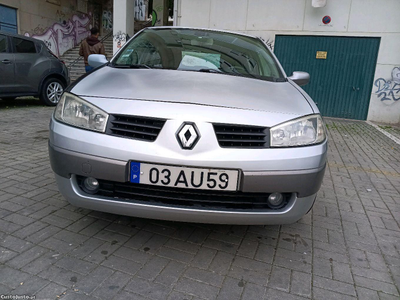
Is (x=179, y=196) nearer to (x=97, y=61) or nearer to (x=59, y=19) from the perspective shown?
(x=97, y=61)

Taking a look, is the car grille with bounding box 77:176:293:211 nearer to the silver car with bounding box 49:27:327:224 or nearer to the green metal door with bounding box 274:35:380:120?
the silver car with bounding box 49:27:327:224

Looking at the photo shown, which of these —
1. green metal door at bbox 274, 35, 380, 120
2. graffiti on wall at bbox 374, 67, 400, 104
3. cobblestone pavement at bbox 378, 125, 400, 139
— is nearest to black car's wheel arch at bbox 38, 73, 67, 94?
green metal door at bbox 274, 35, 380, 120

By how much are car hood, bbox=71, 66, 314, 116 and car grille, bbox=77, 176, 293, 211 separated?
0.54m

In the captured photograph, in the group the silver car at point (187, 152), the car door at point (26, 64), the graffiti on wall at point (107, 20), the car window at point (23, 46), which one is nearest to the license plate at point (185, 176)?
the silver car at point (187, 152)

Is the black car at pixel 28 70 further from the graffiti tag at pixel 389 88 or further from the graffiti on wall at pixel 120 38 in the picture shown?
the graffiti tag at pixel 389 88

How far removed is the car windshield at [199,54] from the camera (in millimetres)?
2934

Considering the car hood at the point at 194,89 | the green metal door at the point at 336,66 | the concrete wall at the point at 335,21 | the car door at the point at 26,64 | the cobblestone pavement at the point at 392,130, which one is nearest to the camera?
the car hood at the point at 194,89

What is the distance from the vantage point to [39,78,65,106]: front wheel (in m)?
7.95

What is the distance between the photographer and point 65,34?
15.3 m

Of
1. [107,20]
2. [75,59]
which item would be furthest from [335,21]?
[107,20]

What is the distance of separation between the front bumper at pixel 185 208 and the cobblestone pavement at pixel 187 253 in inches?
12.8

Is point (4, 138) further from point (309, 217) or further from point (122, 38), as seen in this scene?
point (122, 38)

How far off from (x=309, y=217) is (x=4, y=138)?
449cm

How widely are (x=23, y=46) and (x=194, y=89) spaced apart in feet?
22.2
